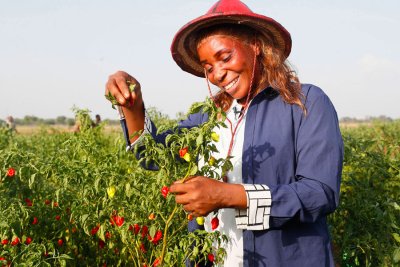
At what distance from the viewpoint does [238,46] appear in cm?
163

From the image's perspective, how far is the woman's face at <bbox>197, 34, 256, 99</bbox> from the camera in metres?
1.61

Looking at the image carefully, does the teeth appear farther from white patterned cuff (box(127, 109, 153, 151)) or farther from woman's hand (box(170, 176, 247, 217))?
woman's hand (box(170, 176, 247, 217))

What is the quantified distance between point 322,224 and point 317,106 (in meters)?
0.37

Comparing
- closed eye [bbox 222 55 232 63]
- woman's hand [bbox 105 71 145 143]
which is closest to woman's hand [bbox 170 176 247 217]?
woman's hand [bbox 105 71 145 143]

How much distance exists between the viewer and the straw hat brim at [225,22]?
161 centimetres

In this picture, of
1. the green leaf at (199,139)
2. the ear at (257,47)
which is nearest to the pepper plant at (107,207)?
the green leaf at (199,139)

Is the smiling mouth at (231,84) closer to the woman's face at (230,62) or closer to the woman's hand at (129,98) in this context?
the woman's face at (230,62)

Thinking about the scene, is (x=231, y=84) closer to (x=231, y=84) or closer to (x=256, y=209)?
(x=231, y=84)

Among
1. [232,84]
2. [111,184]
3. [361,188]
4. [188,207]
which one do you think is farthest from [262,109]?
[361,188]

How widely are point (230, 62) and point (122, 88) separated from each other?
347mm

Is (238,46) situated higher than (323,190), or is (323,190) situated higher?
(238,46)

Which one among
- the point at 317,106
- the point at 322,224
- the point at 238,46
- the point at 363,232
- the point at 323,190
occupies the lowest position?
the point at 363,232

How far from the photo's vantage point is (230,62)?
1.61m

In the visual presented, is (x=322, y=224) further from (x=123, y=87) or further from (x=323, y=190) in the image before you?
(x=123, y=87)
